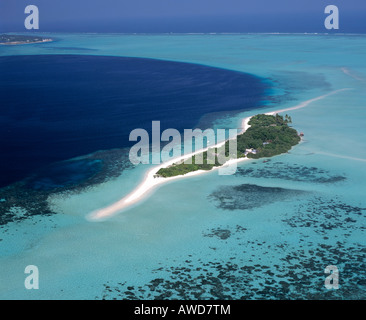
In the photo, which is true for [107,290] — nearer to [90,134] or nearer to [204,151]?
[204,151]

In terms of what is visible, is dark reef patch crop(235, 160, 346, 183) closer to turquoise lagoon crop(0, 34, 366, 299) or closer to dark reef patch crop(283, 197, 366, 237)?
turquoise lagoon crop(0, 34, 366, 299)

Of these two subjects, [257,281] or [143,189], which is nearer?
[257,281]

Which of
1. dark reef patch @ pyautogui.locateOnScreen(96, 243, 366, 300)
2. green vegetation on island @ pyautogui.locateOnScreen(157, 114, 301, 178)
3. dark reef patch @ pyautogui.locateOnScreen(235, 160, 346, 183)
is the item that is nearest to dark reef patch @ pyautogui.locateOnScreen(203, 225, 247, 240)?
dark reef patch @ pyautogui.locateOnScreen(96, 243, 366, 300)

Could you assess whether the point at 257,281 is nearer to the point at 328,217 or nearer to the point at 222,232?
the point at 222,232

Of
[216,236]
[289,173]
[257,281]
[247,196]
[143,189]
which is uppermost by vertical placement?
[289,173]

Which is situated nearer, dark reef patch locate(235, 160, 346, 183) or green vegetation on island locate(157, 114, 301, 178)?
dark reef patch locate(235, 160, 346, 183)

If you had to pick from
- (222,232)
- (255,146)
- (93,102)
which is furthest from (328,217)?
(93,102)

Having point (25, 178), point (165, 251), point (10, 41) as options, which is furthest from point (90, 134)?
point (10, 41)
